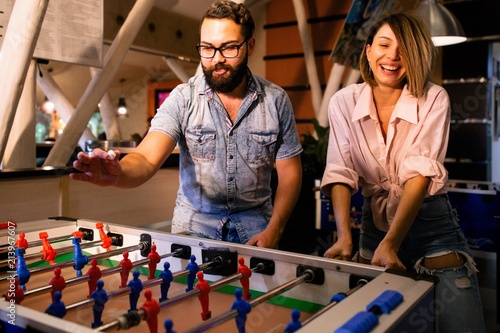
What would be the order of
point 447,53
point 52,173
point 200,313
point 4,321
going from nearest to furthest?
point 4,321
point 200,313
point 52,173
point 447,53

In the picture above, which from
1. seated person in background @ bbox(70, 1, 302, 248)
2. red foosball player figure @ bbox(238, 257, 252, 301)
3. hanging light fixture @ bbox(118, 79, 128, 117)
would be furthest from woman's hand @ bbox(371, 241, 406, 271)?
hanging light fixture @ bbox(118, 79, 128, 117)

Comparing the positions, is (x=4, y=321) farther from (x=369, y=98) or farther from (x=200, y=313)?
(x=369, y=98)

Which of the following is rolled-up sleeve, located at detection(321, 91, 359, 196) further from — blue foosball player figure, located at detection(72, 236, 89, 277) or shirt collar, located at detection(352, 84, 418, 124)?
blue foosball player figure, located at detection(72, 236, 89, 277)

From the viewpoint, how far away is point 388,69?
5.42 ft

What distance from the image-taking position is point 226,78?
189cm

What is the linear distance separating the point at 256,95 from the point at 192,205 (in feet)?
1.71

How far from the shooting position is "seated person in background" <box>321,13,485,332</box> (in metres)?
1.53

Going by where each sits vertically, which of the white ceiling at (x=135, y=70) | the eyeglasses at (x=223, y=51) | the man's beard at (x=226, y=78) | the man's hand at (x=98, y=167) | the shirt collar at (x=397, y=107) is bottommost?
the man's hand at (x=98, y=167)

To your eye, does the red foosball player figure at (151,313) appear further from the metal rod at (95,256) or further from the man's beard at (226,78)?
the man's beard at (226,78)

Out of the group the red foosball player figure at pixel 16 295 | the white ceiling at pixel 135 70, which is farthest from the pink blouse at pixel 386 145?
the white ceiling at pixel 135 70

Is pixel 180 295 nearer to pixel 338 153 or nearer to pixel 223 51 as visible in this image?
pixel 338 153

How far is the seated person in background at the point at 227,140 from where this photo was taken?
1.85 metres

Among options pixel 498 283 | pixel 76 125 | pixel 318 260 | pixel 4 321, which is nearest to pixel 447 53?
pixel 498 283

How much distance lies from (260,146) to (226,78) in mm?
309
